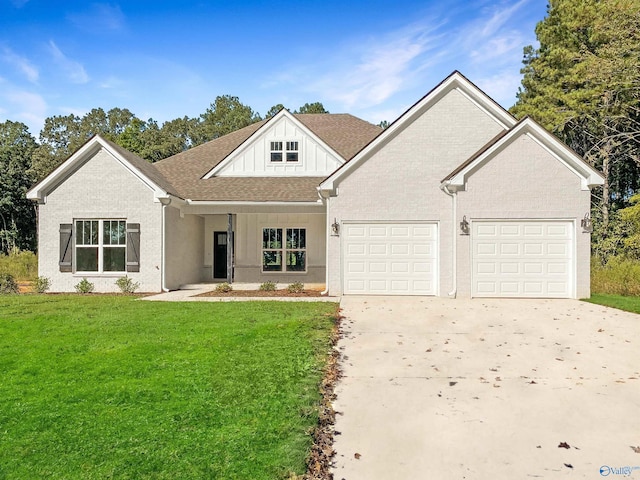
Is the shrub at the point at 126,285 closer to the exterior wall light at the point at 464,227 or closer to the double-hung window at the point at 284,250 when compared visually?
the double-hung window at the point at 284,250

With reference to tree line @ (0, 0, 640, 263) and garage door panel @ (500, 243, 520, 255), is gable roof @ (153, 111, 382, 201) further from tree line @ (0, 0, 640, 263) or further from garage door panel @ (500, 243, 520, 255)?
tree line @ (0, 0, 640, 263)

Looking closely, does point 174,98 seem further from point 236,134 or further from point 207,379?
point 207,379

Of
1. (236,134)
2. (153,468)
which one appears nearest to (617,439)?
(153,468)

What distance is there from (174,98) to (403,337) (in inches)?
748

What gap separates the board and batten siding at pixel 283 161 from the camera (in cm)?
1698

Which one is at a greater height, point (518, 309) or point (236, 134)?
point (236, 134)

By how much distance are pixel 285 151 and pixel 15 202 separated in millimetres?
28275

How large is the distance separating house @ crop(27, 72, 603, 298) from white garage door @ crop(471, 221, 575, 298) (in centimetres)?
3

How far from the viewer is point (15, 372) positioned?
5.36 m

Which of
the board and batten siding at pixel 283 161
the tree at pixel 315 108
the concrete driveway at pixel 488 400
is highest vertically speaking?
the tree at pixel 315 108

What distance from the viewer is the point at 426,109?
13242 millimetres

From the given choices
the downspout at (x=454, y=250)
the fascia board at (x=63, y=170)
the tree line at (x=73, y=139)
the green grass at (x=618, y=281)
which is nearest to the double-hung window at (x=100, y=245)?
the fascia board at (x=63, y=170)

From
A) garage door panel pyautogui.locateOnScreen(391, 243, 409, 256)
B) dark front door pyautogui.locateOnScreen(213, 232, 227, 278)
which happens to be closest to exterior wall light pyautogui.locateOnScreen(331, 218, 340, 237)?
garage door panel pyautogui.locateOnScreen(391, 243, 409, 256)

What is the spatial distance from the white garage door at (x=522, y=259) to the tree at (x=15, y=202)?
34474 millimetres
